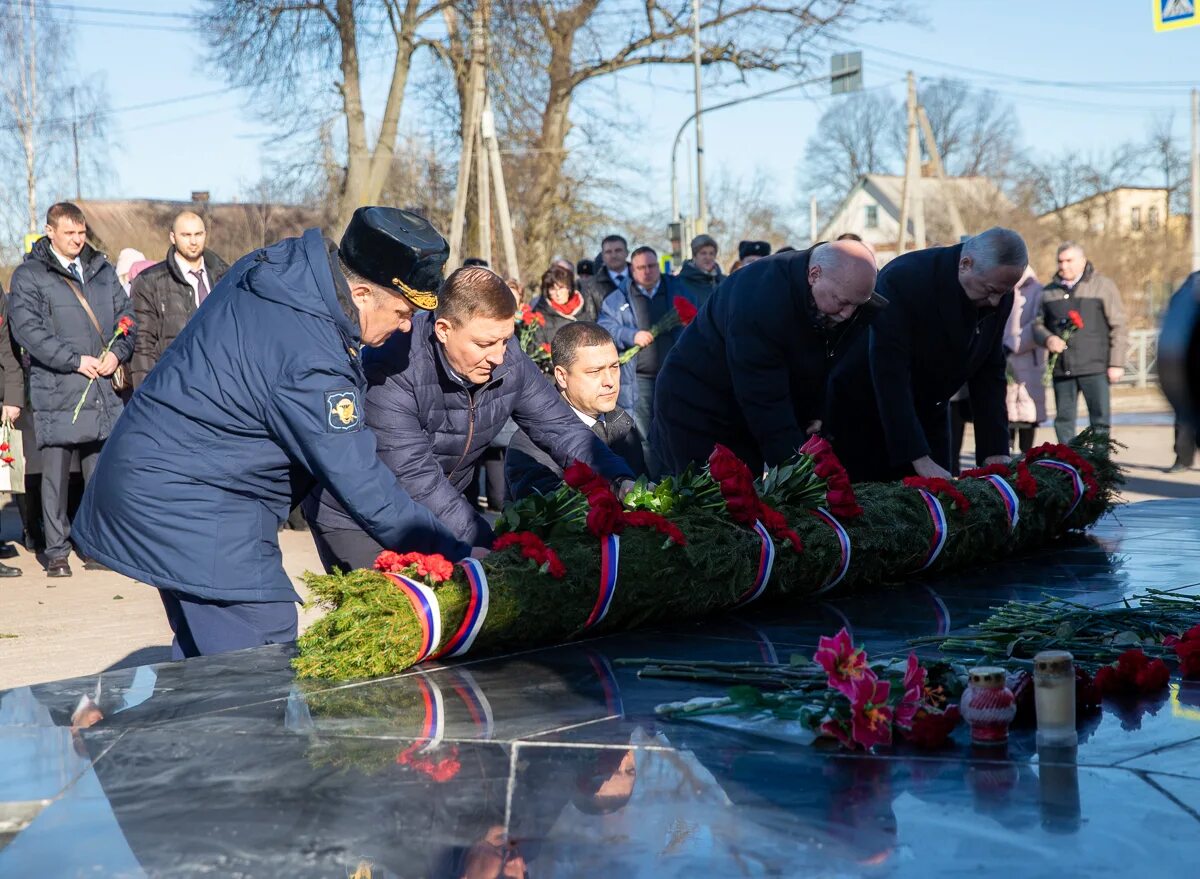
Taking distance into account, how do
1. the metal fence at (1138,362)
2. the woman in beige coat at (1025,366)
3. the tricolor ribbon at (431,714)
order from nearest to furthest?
the tricolor ribbon at (431,714) → the woman in beige coat at (1025,366) → the metal fence at (1138,362)

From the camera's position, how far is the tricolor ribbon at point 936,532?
5.02 meters

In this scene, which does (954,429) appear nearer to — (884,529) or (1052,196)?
(884,529)

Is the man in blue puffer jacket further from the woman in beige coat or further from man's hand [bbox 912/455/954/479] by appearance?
the woman in beige coat

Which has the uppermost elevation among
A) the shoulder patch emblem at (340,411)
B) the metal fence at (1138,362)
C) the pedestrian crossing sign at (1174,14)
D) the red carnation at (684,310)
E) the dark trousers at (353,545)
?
the pedestrian crossing sign at (1174,14)

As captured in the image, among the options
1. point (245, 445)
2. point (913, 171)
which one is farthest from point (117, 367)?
point (913, 171)

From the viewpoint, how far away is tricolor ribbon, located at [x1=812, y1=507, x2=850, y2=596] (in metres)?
4.62

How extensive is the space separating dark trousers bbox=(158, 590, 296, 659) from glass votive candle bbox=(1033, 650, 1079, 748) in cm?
208

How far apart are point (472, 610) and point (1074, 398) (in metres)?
9.65

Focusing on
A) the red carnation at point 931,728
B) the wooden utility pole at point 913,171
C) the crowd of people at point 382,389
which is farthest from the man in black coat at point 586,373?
the wooden utility pole at point 913,171

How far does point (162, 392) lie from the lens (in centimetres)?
371

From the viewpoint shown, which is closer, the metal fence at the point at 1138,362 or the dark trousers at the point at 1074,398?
the dark trousers at the point at 1074,398

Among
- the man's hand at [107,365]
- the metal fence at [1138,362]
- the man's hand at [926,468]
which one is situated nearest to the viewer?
the man's hand at [926,468]

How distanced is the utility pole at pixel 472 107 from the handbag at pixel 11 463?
503 inches

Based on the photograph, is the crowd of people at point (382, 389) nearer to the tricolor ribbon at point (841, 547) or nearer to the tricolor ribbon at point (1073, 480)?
the tricolor ribbon at point (1073, 480)
